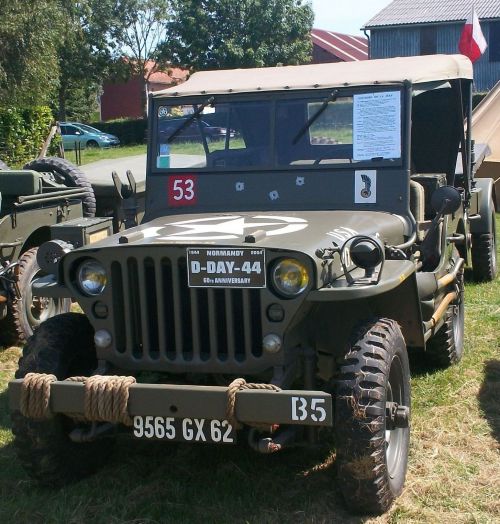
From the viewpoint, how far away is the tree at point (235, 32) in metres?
37.2

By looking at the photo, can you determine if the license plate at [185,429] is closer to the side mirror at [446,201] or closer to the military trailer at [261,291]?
the military trailer at [261,291]

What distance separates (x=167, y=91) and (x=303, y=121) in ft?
2.98

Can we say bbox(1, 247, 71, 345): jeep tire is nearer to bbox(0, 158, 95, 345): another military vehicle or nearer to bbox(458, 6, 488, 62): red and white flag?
bbox(0, 158, 95, 345): another military vehicle

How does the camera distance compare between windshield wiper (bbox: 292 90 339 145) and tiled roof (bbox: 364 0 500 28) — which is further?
tiled roof (bbox: 364 0 500 28)

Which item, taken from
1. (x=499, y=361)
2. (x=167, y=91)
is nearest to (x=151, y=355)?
(x=167, y=91)

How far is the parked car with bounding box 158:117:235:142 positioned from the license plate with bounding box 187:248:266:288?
1546mm

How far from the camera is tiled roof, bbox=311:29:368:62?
1847 inches

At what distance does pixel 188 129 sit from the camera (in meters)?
5.16

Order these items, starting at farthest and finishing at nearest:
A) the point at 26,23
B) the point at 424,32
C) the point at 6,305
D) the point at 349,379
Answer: the point at 424,32 < the point at 26,23 < the point at 6,305 < the point at 349,379

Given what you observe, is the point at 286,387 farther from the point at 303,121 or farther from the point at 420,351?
the point at 420,351

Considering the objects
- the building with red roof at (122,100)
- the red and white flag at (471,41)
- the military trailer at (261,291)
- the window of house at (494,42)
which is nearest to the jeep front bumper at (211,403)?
the military trailer at (261,291)

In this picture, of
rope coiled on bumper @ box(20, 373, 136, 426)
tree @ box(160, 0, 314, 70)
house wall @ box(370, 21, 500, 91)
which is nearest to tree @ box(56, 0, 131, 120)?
tree @ box(160, 0, 314, 70)

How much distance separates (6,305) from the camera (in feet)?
21.7

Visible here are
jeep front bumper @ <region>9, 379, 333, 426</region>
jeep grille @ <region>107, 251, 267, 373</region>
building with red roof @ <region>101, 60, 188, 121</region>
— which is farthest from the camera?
building with red roof @ <region>101, 60, 188, 121</region>
